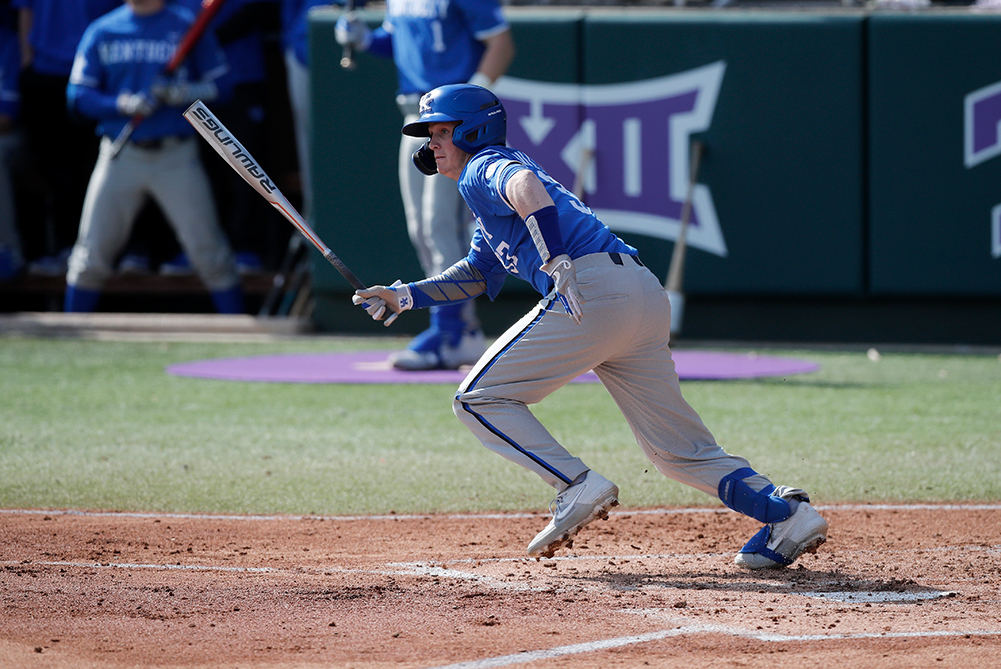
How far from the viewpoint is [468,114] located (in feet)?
14.0

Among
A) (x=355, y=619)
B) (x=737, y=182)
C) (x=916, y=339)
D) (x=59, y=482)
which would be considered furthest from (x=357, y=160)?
(x=355, y=619)

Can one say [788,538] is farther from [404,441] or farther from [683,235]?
[683,235]

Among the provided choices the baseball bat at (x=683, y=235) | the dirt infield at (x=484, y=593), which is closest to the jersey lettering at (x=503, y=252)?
the dirt infield at (x=484, y=593)

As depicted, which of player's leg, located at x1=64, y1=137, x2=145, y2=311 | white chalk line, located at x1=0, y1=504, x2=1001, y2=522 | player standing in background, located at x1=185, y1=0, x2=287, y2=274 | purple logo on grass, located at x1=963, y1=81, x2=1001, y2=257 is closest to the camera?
white chalk line, located at x1=0, y1=504, x2=1001, y2=522

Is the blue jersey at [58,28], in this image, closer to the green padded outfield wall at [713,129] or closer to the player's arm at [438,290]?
the green padded outfield wall at [713,129]

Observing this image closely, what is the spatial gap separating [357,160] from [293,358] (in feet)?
6.41

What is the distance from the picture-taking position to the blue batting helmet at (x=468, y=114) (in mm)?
4262

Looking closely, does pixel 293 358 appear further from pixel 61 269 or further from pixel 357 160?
pixel 61 269

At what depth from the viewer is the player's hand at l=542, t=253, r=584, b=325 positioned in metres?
3.87

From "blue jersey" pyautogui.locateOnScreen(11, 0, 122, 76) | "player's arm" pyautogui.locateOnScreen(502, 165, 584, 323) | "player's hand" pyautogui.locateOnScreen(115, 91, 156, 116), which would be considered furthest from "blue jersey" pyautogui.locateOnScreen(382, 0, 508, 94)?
"player's arm" pyautogui.locateOnScreen(502, 165, 584, 323)

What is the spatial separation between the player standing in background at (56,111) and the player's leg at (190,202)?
95 cm

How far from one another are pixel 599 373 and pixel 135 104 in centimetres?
701

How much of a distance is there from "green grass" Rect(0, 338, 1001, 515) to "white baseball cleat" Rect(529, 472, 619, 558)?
1.29m

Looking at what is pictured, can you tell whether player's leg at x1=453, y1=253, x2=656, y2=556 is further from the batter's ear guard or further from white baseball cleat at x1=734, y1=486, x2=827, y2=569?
the batter's ear guard
